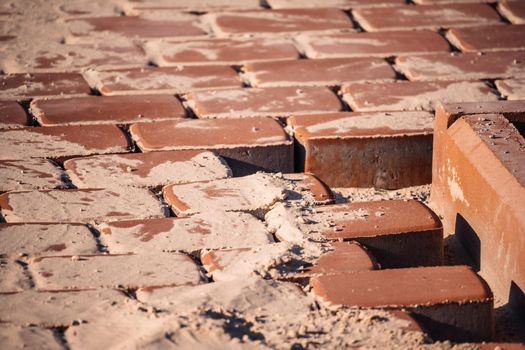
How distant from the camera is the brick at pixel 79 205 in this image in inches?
68.0

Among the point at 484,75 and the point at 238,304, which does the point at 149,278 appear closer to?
the point at 238,304

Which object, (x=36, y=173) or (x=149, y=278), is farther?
(x=36, y=173)

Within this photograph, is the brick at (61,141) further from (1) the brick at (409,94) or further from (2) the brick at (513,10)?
(2) the brick at (513,10)

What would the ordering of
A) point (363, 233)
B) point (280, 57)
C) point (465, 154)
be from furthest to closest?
point (280, 57) → point (465, 154) → point (363, 233)

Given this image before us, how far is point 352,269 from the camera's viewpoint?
1551 millimetres

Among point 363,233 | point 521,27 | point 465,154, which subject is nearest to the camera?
point 363,233

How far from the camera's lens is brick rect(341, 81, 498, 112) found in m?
2.25

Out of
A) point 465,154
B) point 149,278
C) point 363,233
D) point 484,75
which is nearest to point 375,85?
point 484,75

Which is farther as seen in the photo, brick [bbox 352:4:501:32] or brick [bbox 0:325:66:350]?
brick [bbox 352:4:501:32]

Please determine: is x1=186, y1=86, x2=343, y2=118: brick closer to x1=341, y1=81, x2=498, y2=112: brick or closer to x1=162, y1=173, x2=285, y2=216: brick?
x1=341, y1=81, x2=498, y2=112: brick

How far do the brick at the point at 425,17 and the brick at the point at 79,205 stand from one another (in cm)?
122

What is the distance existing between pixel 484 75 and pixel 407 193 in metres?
0.54

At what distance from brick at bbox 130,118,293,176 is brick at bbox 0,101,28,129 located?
26 cm

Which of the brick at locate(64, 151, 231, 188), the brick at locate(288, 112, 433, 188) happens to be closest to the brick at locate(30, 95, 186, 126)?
the brick at locate(64, 151, 231, 188)
